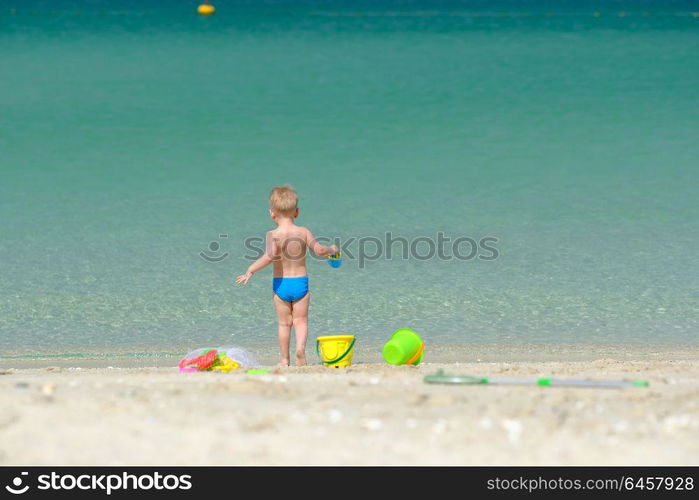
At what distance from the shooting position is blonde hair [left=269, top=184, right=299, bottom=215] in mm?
5969

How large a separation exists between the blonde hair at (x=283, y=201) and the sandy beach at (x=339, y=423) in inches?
79.0

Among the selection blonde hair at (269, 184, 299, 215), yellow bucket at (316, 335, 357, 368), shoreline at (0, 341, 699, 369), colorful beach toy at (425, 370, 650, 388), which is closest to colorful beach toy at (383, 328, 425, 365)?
yellow bucket at (316, 335, 357, 368)

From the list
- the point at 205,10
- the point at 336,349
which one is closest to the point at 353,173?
the point at 336,349

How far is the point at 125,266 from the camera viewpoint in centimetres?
839

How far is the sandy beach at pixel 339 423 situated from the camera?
2.89 metres

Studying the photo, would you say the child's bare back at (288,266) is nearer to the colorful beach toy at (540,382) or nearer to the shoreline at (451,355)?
the shoreline at (451,355)

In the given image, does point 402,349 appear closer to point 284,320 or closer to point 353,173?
point 284,320

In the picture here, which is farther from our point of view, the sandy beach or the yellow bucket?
the yellow bucket

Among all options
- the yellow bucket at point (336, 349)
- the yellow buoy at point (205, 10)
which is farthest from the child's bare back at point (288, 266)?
the yellow buoy at point (205, 10)

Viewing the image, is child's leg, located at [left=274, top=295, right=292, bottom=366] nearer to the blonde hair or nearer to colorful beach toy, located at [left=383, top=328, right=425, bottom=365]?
the blonde hair

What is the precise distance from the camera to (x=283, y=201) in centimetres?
596

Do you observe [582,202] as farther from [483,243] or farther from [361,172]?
[361,172]

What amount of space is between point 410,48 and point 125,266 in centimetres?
1038

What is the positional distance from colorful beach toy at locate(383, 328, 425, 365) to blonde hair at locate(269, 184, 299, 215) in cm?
111
